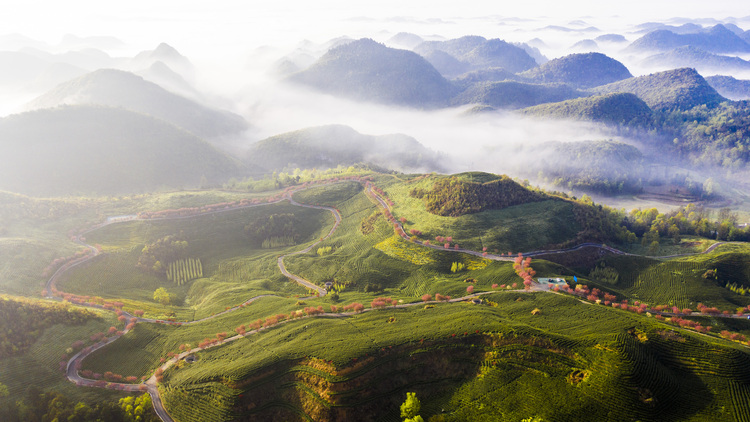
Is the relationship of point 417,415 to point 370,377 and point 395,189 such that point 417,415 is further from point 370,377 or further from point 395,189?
point 395,189

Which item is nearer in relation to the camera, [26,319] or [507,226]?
[26,319]

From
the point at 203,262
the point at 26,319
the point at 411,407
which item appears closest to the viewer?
the point at 411,407

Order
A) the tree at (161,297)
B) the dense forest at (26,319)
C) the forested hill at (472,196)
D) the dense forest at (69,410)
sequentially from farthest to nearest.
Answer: the forested hill at (472,196), the tree at (161,297), the dense forest at (26,319), the dense forest at (69,410)

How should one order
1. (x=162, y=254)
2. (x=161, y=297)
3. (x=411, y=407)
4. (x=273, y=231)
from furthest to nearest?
(x=273, y=231) → (x=162, y=254) → (x=161, y=297) → (x=411, y=407)

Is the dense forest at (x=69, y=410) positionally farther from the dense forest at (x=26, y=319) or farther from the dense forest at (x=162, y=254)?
the dense forest at (x=162, y=254)

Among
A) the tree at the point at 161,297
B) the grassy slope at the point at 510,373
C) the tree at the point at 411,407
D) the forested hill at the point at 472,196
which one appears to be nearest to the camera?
the grassy slope at the point at 510,373

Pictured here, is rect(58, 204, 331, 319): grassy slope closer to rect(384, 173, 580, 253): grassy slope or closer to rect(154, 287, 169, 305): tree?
rect(154, 287, 169, 305): tree

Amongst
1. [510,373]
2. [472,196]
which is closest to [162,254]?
[472,196]

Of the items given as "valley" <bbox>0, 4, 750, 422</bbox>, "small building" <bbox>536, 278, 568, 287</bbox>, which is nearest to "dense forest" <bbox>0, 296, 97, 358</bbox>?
"valley" <bbox>0, 4, 750, 422</bbox>

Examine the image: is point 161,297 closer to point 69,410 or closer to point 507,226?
point 69,410

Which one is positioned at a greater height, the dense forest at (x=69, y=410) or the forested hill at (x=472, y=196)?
the forested hill at (x=472, y=196)

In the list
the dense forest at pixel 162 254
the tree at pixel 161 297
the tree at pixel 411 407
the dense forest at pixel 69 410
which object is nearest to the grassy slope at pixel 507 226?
the tree at pixel 411 407

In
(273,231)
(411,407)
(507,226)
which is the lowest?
(273,231)
